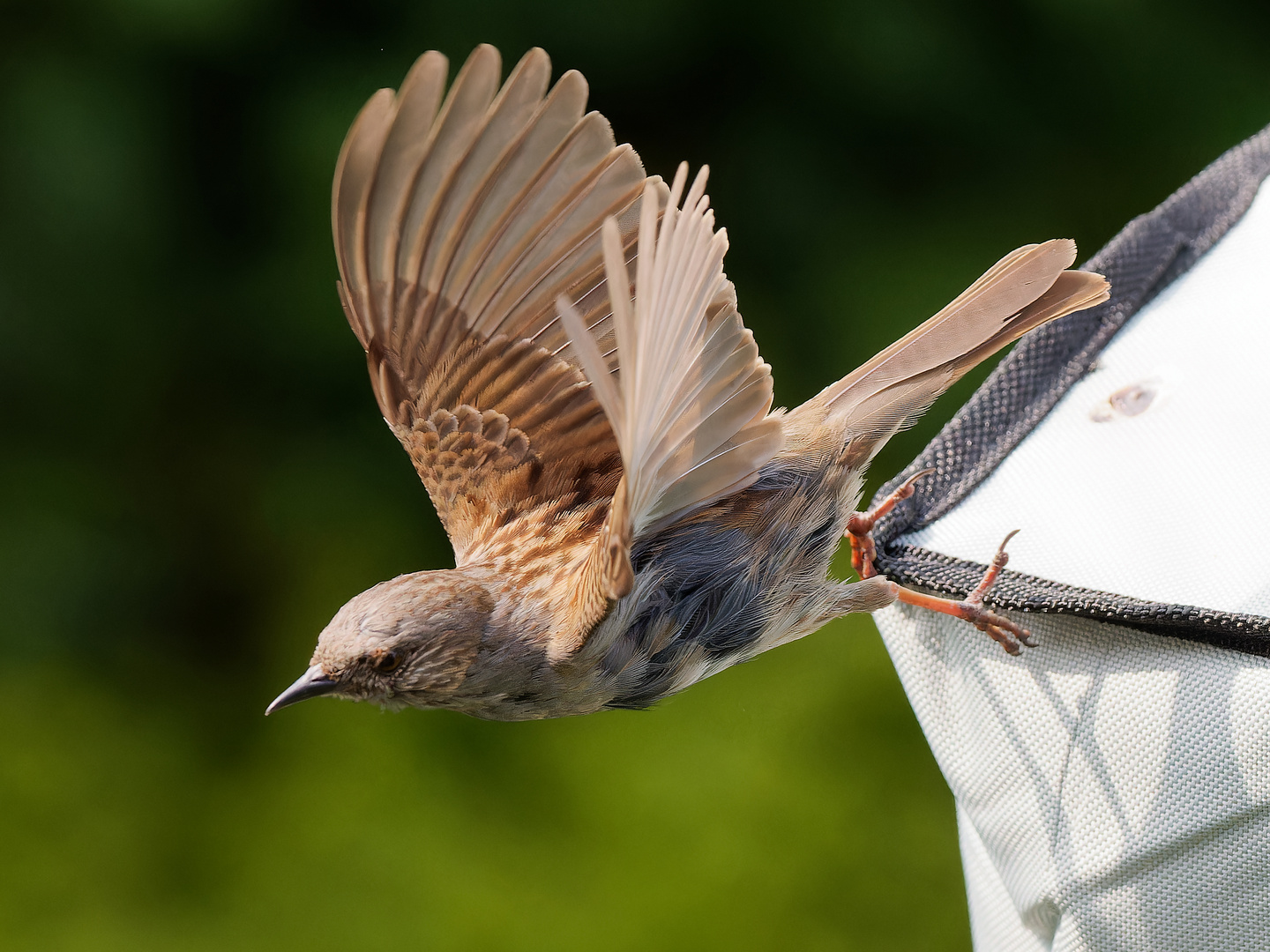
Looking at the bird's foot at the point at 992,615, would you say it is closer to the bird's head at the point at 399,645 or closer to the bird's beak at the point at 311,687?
the bird's head at the point at 399,645

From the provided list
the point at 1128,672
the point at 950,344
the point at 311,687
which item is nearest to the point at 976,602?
the point at 1128,672

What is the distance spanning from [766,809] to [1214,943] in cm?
139

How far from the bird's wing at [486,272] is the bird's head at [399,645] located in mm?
215

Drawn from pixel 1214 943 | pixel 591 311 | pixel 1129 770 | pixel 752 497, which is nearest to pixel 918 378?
pixel 752 497

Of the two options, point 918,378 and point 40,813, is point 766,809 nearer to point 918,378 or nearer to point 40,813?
point 918,378

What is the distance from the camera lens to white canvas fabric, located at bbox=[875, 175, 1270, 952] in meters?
1.06

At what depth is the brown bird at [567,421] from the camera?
1.04 meters

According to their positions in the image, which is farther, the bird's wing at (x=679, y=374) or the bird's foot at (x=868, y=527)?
the bird's foot at (x=868, y=527)

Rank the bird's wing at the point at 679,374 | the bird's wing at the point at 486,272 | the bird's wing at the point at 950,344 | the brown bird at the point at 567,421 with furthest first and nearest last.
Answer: the bird's wing at the point at 950,344
the bird's wing at the point at 486,272
the brown bird at the point at 567,421
the bird's wing at the point at 679,374

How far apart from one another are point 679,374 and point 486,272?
1.47 ft

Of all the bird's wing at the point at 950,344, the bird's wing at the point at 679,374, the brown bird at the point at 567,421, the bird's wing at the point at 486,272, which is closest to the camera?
the bird's wing at the point at 679,374

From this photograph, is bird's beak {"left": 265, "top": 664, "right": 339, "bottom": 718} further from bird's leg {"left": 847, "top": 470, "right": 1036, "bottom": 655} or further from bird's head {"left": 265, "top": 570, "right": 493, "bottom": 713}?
bird's leg {"left": 847, "top": 470, "right": 1036, "bottom": 655}

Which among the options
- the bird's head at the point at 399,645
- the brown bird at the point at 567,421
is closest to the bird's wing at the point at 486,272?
the brown bird at the point at 567,421

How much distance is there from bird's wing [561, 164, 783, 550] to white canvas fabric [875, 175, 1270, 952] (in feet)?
0.98
